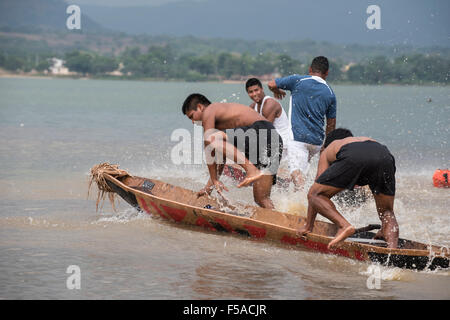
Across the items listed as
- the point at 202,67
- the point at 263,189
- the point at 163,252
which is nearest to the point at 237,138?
the point at 263,189

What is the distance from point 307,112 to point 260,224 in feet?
6.40

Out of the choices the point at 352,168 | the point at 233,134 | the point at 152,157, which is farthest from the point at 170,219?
the point at 152,157

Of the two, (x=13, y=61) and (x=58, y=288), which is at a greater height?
(x=13, y=61)

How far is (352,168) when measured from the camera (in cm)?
656

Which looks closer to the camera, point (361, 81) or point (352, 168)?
point (352, 168)

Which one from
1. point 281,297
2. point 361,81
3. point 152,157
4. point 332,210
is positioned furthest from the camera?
point 361,81

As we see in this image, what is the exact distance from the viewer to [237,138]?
26.5ft

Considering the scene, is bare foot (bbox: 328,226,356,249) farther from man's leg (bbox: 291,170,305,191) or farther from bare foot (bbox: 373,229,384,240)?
man's leg (bbox: 291,170,305,191)

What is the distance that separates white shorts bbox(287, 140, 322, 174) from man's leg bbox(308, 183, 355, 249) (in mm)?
2126

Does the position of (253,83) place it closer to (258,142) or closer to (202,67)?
(258,142)

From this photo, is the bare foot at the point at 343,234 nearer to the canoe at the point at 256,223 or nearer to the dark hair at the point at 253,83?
the canoe at the point at 256,223

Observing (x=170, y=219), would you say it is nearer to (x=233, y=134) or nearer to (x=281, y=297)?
(x=233, y=134)

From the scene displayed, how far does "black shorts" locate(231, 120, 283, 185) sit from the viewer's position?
8078 millimetres
